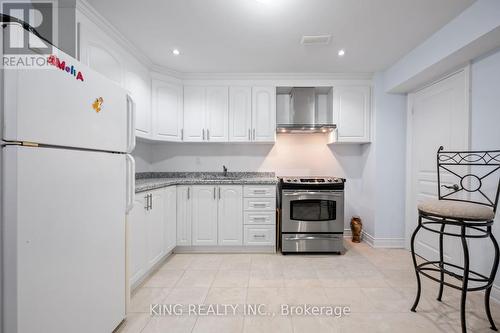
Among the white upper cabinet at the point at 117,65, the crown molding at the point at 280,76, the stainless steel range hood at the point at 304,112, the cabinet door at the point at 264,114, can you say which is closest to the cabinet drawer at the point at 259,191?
the cabinet door at the point at 264,114

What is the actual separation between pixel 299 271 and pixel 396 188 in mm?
1795

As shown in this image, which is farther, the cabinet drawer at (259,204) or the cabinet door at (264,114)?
the cabinet door at (264,114)

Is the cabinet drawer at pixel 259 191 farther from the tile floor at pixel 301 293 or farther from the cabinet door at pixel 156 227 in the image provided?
the cabinet door at pixel 156 227

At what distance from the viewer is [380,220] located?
3.08 metres

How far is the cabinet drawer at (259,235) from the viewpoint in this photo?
2.92 metres

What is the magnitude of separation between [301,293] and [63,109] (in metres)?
2.15

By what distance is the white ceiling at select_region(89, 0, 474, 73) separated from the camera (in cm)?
182

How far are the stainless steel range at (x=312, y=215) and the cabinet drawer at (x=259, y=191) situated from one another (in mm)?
142

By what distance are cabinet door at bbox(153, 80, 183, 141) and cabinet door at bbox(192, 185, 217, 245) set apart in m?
0.83

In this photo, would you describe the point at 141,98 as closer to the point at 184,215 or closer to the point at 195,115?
the point at 195,115

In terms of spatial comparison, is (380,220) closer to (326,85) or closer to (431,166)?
(431,166)

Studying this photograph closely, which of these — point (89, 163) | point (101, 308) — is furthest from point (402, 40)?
point (101, 308)

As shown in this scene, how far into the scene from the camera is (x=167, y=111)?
3.06 meters
